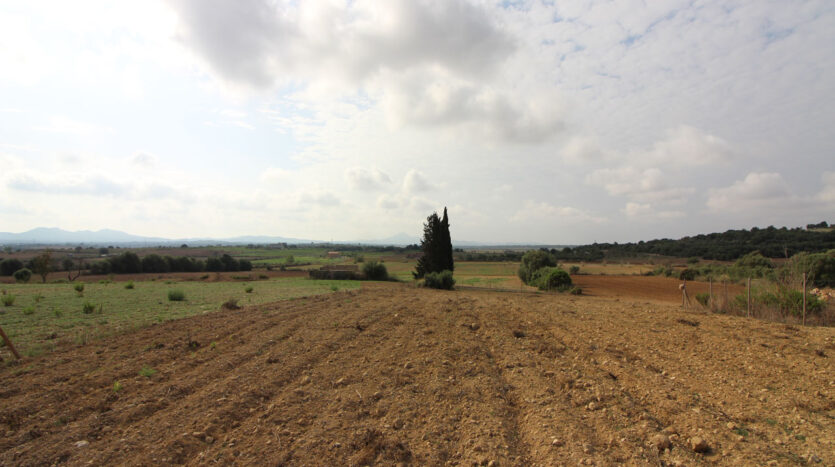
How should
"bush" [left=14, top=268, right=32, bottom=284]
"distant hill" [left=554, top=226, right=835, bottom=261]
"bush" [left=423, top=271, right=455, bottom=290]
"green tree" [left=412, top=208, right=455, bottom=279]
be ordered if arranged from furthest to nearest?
"distant hill" [left=554, top=226, right=835, bottom=261], "bush" [left=14, top=268, right=32, bottom=284], "green tree" [left=412, top=208, right=455, bottom=279], "bush" [left=423, top=271, right=455, bottom=290]

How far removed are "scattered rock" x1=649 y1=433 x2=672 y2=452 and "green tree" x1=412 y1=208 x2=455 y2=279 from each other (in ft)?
101

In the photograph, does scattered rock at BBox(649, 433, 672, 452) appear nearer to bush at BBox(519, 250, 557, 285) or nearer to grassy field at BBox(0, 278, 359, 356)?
grassy field at BBox(0, 278, 359, 356)

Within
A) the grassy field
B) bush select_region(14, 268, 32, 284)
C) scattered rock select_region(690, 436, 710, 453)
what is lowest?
bush select_region(14, 268, 32, 284)

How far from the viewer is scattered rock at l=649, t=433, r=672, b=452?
4.03 m

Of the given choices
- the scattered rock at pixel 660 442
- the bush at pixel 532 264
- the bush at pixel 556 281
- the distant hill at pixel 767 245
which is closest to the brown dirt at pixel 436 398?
the scattered rock at pixel 660 442

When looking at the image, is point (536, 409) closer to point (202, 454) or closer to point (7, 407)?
point (202, 454)

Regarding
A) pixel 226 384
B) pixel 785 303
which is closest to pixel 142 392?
pixel 226 384

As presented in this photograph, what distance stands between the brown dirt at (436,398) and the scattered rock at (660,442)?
0.9 inches

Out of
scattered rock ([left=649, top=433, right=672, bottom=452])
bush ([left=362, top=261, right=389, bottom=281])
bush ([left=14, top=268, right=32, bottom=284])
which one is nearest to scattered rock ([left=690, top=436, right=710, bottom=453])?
scattered rock ([left=649, top=433, right=672, bottom=452])

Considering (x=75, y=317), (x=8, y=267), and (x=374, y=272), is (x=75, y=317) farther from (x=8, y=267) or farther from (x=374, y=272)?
(x=8, y=267)

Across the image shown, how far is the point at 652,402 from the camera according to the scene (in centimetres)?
519

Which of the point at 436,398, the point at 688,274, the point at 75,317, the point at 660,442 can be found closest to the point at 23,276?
the point at 75,317

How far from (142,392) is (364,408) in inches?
143

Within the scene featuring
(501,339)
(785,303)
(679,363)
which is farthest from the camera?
(785,303)
